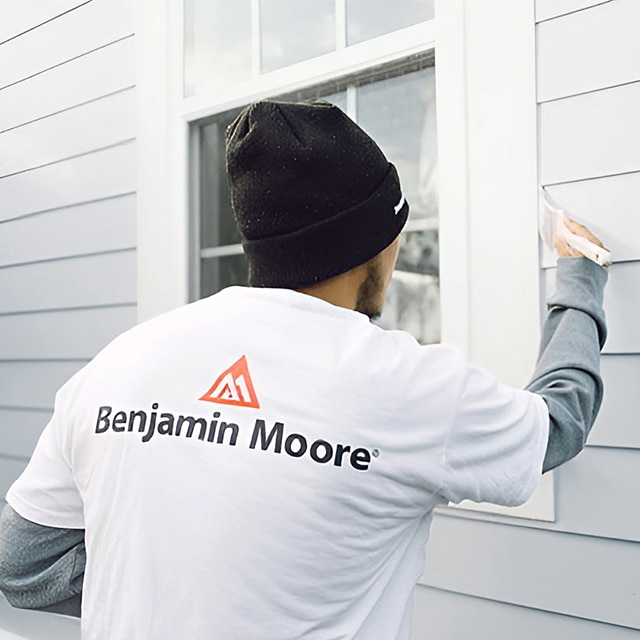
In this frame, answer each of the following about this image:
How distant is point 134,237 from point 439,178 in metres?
1.21

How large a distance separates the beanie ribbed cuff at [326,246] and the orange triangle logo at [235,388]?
168 mm

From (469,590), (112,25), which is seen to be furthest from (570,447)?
(112,25)

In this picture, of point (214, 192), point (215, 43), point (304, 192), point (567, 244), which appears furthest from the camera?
point (214, 192)

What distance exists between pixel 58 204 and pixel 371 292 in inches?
84.0

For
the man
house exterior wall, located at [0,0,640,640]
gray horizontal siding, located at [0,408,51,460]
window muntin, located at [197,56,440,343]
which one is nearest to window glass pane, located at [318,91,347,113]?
window muntin, located at [197,56,440,343]

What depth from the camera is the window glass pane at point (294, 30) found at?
7.31 ft

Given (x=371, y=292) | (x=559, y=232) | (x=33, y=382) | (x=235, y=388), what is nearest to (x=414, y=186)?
(x=559, y=232)

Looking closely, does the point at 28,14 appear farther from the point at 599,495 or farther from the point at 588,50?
the point at 599,495

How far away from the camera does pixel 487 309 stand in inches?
71.0

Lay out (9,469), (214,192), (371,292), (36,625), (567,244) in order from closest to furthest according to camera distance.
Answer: (371,292)
(567,244)
(214,192)
(36,625)
(9,469)

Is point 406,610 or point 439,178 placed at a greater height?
point 439,178

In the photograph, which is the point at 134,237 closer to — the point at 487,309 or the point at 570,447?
the point at 487,309

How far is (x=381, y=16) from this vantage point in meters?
2.09

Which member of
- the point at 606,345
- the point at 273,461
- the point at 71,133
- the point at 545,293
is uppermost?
the point at 71,133
